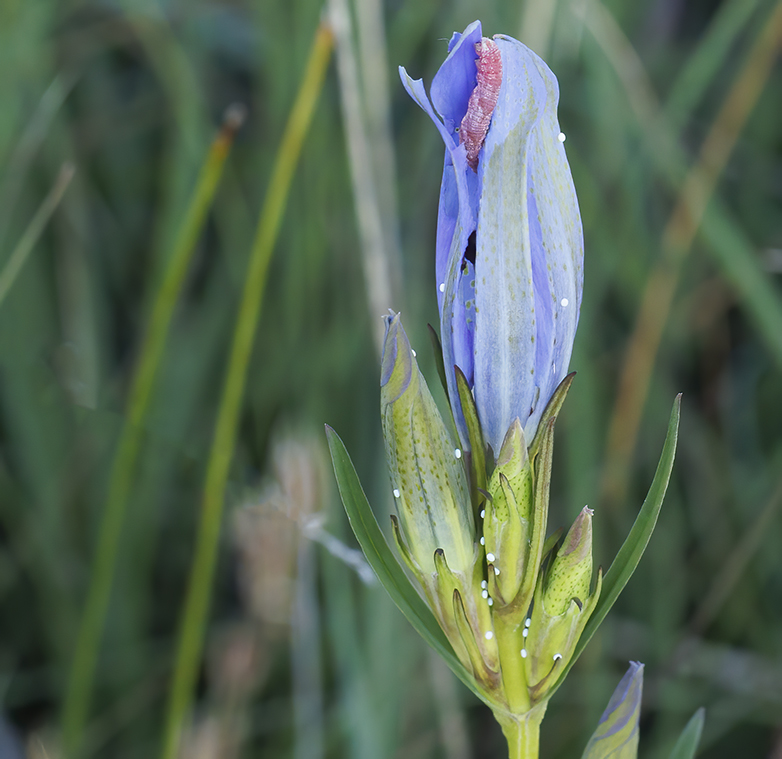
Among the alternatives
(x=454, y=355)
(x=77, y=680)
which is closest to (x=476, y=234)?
(x=454, y=355)

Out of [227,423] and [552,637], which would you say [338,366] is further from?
[552,637]

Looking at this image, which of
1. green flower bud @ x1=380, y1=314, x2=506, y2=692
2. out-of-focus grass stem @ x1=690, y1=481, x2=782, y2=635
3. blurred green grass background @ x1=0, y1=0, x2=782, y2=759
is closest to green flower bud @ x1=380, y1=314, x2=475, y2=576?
green flower bud @ x1=380, y1=314, x2=506, y2=692

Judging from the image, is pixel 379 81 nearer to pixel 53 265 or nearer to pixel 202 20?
pixel 202 20

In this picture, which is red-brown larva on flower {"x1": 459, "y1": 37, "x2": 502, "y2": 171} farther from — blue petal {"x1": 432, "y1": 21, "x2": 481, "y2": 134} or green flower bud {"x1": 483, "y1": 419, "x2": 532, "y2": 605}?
green flower bud {"x1": 483, "y1": 419, "x2": 532, "y2": 605}

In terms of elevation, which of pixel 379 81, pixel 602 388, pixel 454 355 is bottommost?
pixel 454 355

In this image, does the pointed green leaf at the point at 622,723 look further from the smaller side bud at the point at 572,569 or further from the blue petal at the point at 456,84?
the blue petal at the point at 456,84

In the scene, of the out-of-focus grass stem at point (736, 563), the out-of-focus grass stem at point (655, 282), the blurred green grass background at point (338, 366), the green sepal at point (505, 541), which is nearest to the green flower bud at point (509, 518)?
the green sepal at point (505, 541)
